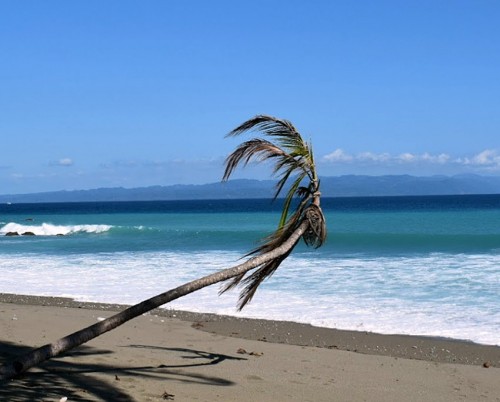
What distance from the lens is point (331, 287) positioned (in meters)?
15.1

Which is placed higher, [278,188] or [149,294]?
[278,188]

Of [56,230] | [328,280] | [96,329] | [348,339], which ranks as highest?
[96,329]

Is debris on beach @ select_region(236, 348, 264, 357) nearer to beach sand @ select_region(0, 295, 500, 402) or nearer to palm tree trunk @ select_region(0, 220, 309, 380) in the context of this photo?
beach sand @ select_region(0, 295, 500, 402)

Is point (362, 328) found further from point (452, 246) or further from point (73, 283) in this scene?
point (452, 246)

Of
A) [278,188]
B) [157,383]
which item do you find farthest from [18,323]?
[278,188]

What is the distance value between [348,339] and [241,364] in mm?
2380

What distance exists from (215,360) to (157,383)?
4.84 ft

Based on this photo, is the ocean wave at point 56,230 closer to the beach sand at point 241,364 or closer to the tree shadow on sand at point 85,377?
the beach sand at point 241,364

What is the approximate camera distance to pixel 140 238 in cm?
3509

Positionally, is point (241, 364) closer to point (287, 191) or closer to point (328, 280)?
point (287, 191)

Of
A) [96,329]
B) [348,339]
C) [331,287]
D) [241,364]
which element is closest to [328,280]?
[331,287]

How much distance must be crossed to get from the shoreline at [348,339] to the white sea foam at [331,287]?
15.5 inches

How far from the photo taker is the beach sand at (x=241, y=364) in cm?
675

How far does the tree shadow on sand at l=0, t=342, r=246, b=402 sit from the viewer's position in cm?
631
